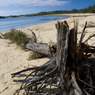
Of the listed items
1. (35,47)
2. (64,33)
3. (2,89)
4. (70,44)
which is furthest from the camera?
(35,47)

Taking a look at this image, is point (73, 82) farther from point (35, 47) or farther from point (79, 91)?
point (35, 47)

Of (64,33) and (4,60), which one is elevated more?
(64,33)

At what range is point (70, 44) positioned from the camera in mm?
1757

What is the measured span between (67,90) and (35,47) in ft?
8.63

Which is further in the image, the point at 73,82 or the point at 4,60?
the point at 4,60

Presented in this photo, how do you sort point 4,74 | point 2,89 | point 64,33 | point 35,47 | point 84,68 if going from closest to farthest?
point 64,33, point 84,68, point 2,89, point 4,74, point 35,47

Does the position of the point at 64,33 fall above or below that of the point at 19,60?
above

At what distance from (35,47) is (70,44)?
8.93 ft

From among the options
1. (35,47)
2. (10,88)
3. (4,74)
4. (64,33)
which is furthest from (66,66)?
(4,74)

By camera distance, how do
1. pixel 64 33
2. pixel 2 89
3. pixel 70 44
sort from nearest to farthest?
pixel 64 33 < pixel 70 44 < pixel 2 89

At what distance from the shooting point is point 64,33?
1.65 metres

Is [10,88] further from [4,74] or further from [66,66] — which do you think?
[66,66]

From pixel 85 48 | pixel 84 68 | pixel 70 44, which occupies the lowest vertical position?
pixel 84 68

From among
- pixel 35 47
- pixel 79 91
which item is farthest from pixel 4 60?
pixel 79 91
